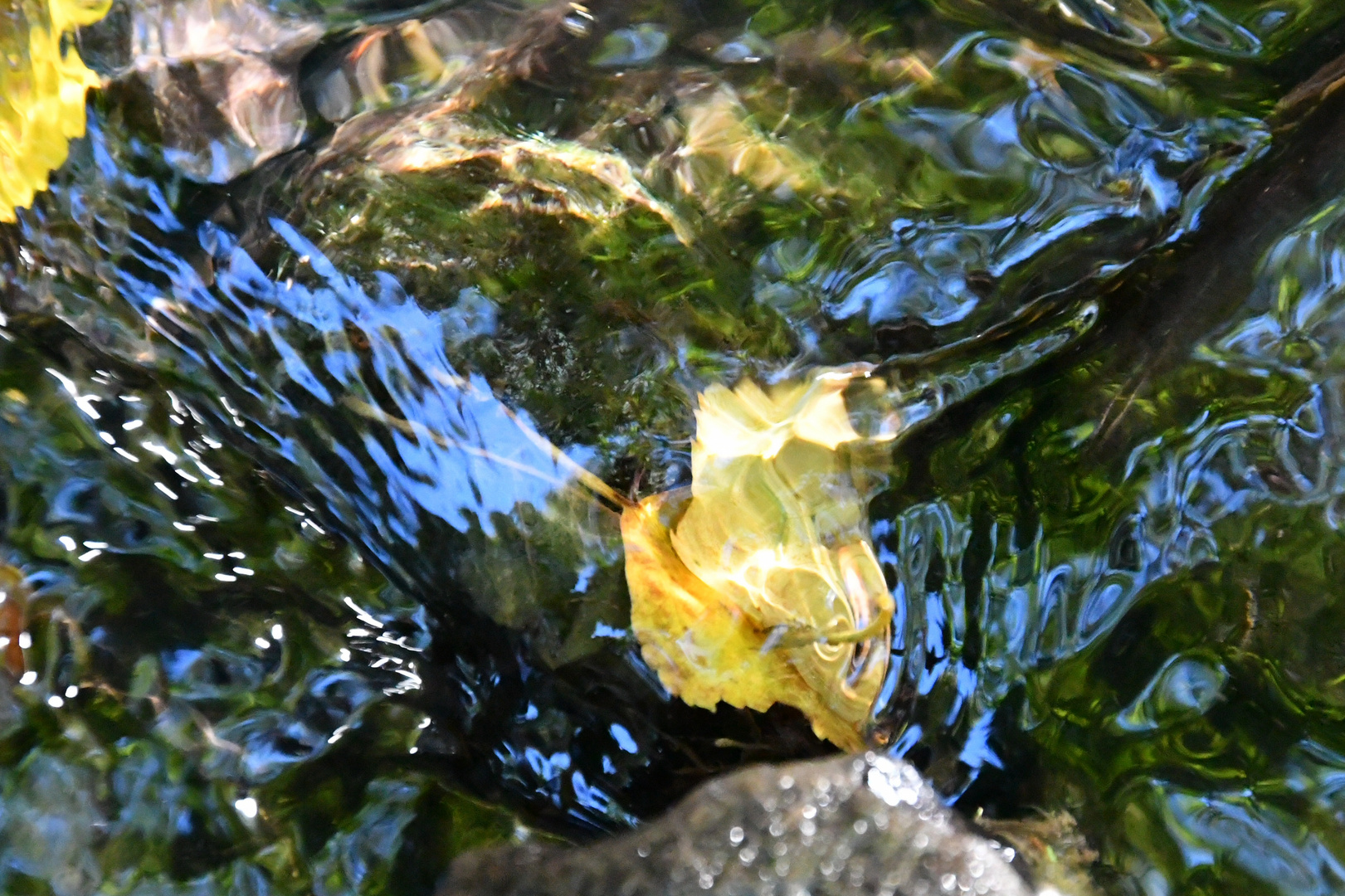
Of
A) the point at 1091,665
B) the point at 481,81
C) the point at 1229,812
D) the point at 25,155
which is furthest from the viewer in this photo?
the point at 481,81

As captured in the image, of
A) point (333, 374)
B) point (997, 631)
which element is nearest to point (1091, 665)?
point (997, 631)

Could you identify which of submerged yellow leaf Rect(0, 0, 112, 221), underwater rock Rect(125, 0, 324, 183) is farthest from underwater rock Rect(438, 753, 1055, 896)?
submerged yellow leaf Rect(0, 0, 112, 221)

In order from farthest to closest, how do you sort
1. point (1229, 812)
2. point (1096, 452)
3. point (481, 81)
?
1. point (481, 81)
2. point (1096, 452)
3. point (1229, 812)

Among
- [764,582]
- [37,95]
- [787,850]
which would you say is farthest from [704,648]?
[37,95]

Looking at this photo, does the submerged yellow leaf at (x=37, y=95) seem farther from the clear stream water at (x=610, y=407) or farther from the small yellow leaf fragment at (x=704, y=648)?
the small yellow leaf fragment at (x=704, y=648)

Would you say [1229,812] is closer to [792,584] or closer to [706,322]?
[792,584]

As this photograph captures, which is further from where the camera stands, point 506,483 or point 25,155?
point 25,155

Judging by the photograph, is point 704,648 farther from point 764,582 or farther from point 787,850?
point 787,850
